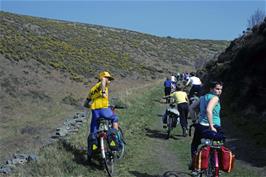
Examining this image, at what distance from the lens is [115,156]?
8.91 meters

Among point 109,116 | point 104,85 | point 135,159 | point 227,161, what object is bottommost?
point 135,159

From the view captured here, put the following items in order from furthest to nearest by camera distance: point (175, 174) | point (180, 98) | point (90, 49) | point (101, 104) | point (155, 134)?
1. point (90, 49)
2. point (155, 134)
3. point (180, 98)
4. point (175, 174)
5. point (101, 104)

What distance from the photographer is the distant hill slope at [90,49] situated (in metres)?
49.3

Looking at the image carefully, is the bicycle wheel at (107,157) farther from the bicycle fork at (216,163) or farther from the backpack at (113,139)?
the bicycle fork at (216,163)

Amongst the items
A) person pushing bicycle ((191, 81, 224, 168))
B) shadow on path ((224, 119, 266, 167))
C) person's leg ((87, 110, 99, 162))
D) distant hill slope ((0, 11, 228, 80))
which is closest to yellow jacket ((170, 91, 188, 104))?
shadow on path ((224, 119, 266, 167))

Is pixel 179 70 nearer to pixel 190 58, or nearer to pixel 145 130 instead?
pixel 190 58

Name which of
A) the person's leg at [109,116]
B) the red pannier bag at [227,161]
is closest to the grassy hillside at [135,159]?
the person's leg at [109,116]

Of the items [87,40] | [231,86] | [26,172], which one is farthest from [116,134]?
[87,40]

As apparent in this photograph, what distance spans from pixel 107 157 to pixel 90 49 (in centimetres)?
6178

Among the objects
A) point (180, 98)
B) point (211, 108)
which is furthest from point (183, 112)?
point (211, 108)

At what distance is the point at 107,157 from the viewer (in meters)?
8.77

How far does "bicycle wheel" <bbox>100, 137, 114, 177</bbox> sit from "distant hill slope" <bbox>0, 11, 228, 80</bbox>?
112 feet

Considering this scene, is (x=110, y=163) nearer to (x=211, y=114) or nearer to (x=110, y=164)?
(x=110, y=164)

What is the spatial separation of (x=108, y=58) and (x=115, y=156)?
5819 centimetres
